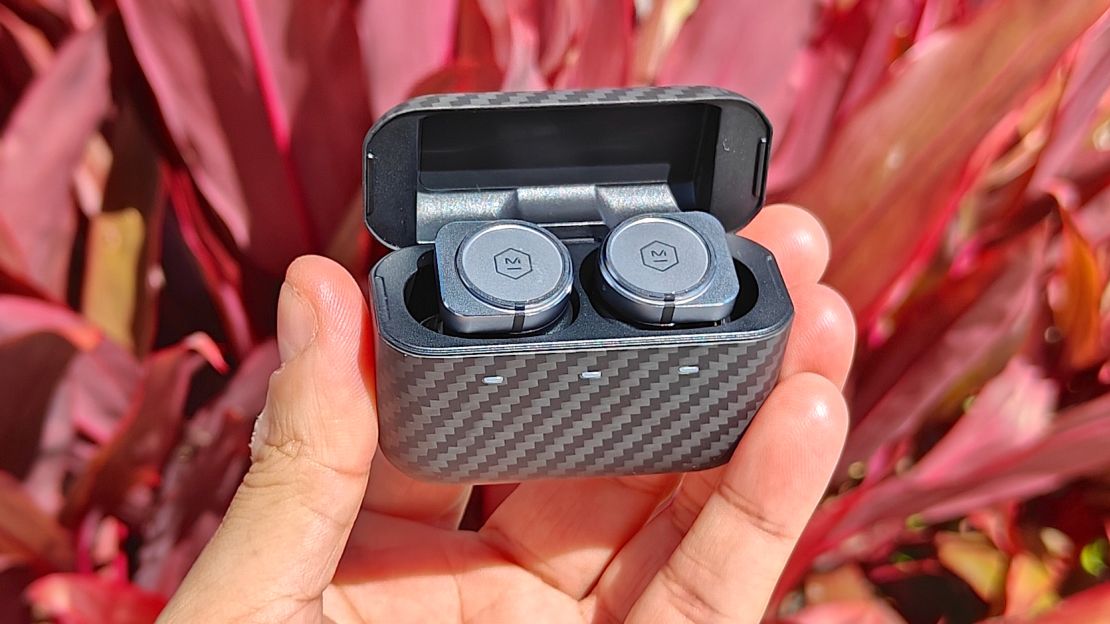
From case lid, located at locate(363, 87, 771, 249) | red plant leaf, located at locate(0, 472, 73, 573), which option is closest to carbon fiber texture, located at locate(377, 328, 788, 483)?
case lid, located at locate(363, 87, 771, 249)

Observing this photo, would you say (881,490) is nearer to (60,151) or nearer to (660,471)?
(660,471)

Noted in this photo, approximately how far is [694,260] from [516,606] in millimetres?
316

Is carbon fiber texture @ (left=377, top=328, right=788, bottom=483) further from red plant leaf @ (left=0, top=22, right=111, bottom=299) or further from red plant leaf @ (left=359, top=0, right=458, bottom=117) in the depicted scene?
red plant leaf @ (left=0, top=22, right=111, bottom=299)

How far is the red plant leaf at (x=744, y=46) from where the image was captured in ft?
2.74

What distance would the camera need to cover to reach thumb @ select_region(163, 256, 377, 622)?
0.55 meters

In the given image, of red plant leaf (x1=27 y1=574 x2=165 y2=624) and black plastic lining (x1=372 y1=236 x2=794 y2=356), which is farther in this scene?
red plant leaf (x1=27 y1=574 x2=165 y2=624)

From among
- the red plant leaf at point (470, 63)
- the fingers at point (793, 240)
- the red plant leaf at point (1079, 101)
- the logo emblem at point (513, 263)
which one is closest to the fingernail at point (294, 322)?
the logo emblem at point (513, 263)

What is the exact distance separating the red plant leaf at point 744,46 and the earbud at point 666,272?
280mm

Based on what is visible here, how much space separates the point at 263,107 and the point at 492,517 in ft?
1.32

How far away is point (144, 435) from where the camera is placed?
0.82m

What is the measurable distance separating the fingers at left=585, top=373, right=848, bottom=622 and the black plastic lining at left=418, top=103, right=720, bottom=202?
6.4 inches

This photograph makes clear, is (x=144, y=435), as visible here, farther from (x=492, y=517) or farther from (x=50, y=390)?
(x=492, y=517)

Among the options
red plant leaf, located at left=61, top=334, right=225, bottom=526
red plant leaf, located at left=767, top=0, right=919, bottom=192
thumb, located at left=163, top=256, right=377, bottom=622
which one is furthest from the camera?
red plant leaf, located at left=767, top=0, right=919, bottom=192

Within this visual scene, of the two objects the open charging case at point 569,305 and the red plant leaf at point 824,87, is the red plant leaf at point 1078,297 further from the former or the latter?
the open charging case at point 569,305
